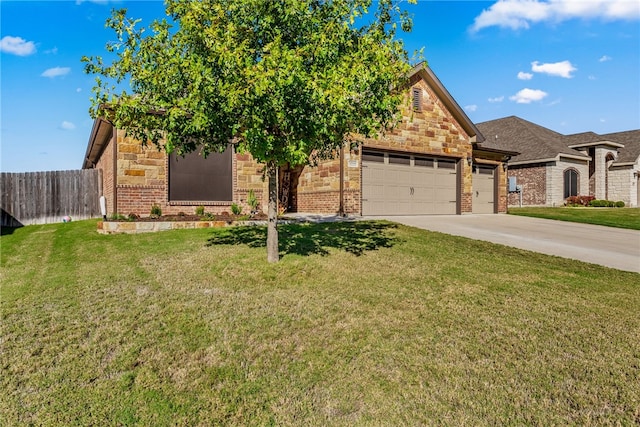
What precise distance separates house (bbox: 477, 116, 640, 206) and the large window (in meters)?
18.2

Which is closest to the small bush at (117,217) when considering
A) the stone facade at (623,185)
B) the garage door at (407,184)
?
the garage door at (407,184)

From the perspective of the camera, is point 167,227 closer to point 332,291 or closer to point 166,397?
point 332,291

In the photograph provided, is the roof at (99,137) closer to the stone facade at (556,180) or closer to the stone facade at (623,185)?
the stone facade at (556,180)

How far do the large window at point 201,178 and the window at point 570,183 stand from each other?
2278cm

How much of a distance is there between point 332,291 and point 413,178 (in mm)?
11644

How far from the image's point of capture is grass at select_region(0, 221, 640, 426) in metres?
2.78

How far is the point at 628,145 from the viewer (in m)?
28.4

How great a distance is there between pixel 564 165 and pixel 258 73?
85.6 ft

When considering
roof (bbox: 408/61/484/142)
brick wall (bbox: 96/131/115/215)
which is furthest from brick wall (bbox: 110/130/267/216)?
roof (bbox: 408/61/484/142)

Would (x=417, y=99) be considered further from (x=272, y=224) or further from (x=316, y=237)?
(x=272, y=224)

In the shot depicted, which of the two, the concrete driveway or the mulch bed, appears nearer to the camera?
the concrete driveway

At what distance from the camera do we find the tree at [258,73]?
16.7 ft

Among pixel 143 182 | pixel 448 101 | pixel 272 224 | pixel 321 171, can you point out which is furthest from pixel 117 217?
pixel 448 101

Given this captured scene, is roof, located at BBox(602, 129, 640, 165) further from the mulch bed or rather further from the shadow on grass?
the mulch bed
